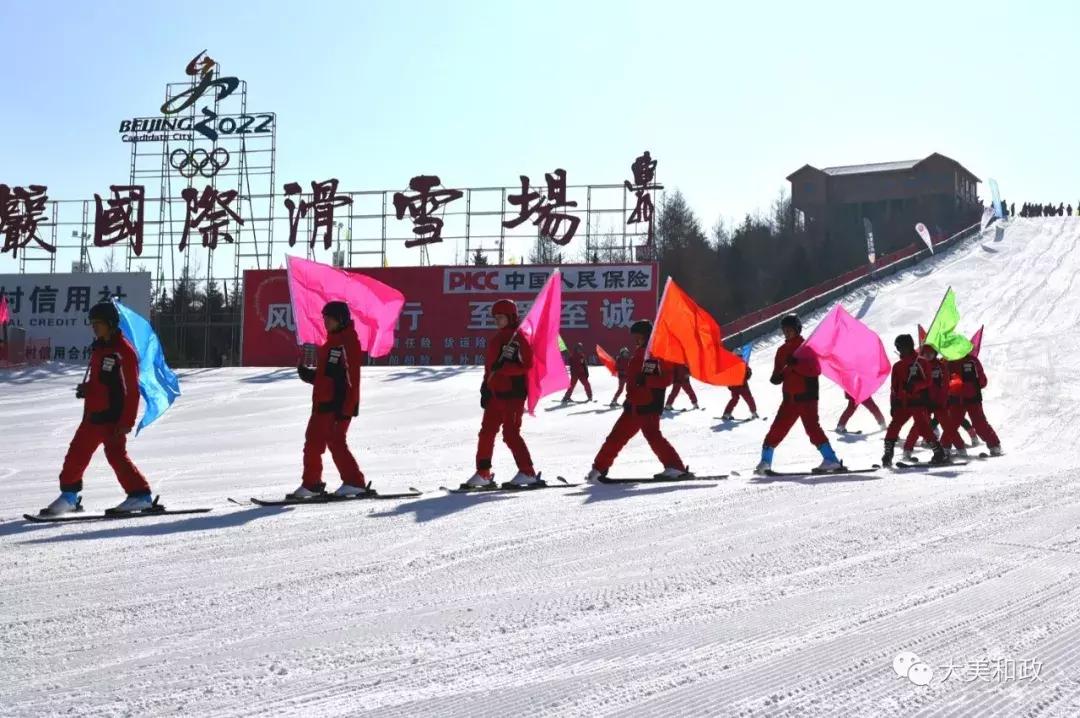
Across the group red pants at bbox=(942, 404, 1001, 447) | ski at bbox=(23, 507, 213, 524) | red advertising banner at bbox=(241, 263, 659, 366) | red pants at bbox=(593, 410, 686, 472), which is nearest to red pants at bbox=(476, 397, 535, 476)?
red pants at bbox=(593, 410, 686, 472)

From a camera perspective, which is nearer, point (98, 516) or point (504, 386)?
point (98, 516)

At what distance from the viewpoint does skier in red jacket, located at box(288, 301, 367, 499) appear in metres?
8.59

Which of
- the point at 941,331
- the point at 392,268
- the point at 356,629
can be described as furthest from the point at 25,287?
the point at 356,629

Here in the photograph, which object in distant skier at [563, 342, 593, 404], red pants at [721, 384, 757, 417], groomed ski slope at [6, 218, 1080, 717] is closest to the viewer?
groomed ski slope at [6, 218, 1080, 717]

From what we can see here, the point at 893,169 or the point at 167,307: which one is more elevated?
the point at 893,169

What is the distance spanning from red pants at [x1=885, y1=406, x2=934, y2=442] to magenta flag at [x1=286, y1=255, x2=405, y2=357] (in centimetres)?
575

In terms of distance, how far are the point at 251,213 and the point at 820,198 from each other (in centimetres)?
5753

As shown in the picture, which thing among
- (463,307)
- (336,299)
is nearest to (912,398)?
(336,299)

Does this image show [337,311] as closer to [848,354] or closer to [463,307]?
[848,354]

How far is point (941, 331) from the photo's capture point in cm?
1406

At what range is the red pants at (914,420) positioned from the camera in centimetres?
1229

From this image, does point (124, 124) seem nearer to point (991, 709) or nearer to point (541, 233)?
point (541, 233)

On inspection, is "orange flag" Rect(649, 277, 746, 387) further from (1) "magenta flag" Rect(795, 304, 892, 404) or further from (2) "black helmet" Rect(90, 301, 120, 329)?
(2) "black helmet" Rect(90, 301, 120, 329)

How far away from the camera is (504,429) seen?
9672 millimetres
